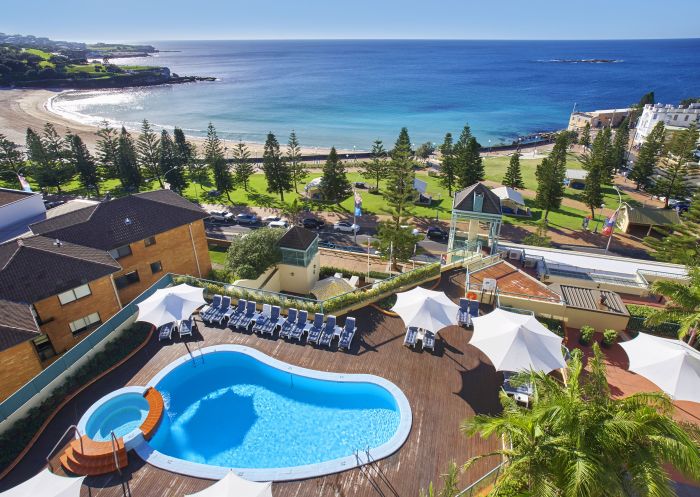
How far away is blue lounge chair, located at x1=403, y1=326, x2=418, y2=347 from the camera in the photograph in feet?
56.6

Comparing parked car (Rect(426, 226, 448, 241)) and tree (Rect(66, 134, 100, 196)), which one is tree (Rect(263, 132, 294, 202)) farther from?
tree (Rect(66, 134, 100, 196))

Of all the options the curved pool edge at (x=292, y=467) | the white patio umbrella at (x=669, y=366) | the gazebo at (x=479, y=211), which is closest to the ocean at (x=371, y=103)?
the gazebo at (x=479, y=211)

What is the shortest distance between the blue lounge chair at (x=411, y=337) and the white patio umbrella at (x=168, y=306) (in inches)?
380

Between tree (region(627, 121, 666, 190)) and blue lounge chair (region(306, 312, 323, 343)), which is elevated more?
blue lounge chair (region(306, 312, 323, 343))

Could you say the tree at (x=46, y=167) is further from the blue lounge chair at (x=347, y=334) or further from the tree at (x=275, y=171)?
the blue lounge chair at (x=347, y=334)

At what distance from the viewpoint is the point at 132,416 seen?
47.9 ft

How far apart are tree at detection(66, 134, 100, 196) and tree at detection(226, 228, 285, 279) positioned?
35796 mm

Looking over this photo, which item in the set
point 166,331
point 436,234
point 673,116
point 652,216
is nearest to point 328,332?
point 166,331

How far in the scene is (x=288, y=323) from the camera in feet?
61.5

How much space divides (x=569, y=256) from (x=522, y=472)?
900 inches

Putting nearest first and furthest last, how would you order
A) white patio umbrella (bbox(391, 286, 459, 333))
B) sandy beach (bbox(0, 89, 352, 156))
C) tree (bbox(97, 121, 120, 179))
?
white patio umbrella (bbox(391, 286, 459, 333)) → tree (bbox(97, 121, 120, 179)) → sandy beach (bbox(0, 89, 352, 156))

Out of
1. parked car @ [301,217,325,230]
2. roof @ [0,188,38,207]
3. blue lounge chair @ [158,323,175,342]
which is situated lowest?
parked car @ [301,217,325,230]

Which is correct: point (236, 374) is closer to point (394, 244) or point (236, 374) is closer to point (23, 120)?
point (394, 244)

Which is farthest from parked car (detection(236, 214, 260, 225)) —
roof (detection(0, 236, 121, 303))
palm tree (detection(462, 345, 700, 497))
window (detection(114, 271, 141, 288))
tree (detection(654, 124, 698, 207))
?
tree (detection(654, 124, 698, 207))
